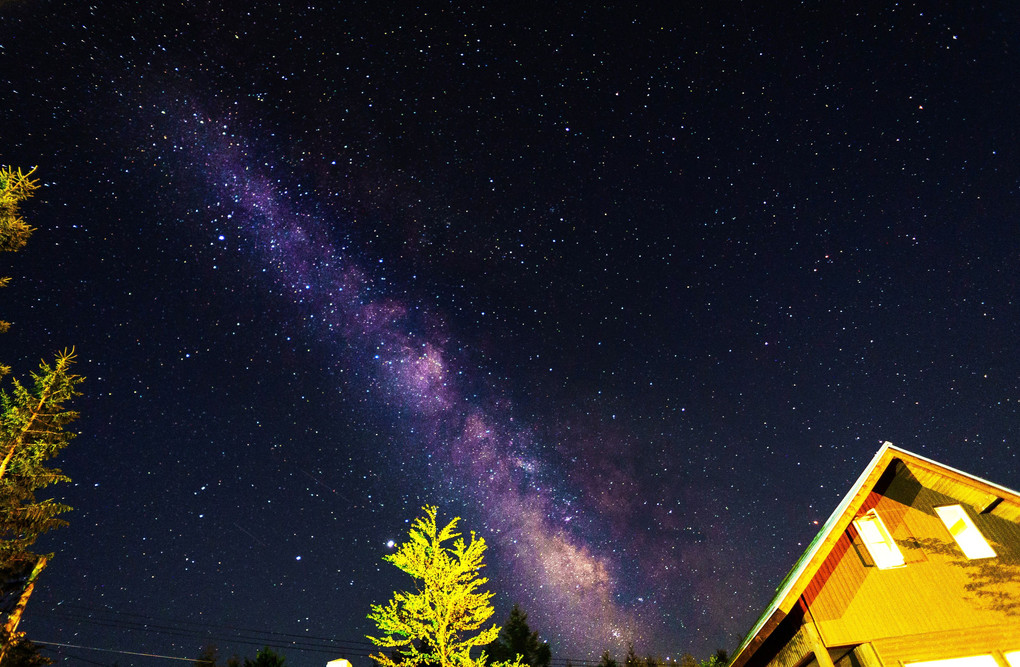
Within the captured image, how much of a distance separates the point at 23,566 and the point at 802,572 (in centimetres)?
2943

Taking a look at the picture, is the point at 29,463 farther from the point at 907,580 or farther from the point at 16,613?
the point at 907,580

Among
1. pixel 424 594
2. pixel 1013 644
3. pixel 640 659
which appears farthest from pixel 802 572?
pixel 640 659

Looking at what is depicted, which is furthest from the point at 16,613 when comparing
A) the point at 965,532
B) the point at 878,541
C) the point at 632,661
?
the point at 632,661

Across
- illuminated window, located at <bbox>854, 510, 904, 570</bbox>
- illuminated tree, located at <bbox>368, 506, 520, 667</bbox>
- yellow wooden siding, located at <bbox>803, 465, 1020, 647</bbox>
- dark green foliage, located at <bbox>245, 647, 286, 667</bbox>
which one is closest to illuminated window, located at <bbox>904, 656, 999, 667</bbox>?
yellow wooden siding, located at <bbox>803, 465, 1020, 647</bbox>

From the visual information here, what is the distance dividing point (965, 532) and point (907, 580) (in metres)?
2.10

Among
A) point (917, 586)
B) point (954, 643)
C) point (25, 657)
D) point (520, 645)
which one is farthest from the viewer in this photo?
point (520, 645)

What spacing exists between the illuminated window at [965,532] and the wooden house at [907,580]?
0.02 m

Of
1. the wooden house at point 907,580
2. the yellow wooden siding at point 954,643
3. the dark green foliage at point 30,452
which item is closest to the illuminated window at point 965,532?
the wooden house at point 907,580

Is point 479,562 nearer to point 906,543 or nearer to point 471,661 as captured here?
point 471,661

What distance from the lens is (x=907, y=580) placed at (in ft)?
34.6

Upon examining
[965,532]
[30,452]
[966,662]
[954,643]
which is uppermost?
[30,452]

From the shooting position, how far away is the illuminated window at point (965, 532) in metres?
10.8

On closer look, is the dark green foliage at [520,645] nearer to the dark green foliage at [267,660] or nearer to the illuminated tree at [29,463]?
the dark green foliage at [267,660]

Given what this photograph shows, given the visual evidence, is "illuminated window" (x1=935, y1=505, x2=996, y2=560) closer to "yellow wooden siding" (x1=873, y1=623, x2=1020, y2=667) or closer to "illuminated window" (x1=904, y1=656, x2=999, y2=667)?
"yellow wooden siding" (x1=873, y1=623, x2=1020, y2=667)
